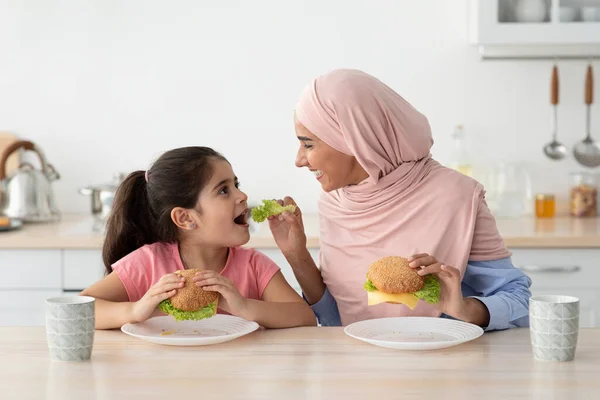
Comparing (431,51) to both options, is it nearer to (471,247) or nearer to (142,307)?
(471,247)

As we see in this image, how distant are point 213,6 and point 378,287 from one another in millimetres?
2194

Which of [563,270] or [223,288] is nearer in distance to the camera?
[223,288]

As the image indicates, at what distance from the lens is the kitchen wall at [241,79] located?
3619 millimetres

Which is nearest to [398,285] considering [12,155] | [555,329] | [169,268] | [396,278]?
[396,278]

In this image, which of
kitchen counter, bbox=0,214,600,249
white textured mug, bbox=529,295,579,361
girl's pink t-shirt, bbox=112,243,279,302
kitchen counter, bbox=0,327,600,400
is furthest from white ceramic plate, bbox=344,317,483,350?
kitchen counter, bbox=0,214,600,249

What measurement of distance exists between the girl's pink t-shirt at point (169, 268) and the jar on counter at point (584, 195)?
6.27 ft

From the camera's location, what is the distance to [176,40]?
3.64m

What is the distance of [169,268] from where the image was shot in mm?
2076

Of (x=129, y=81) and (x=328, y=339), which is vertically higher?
(x=129, y=81)

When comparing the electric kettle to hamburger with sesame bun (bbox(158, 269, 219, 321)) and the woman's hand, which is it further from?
the woman's hand

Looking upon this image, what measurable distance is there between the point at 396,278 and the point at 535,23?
193 centimetres

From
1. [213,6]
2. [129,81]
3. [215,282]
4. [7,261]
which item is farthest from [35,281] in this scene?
[215,282]

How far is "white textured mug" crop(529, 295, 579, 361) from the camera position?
1521 millimetres

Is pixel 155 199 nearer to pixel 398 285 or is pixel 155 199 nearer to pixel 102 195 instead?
pixel 398 285
